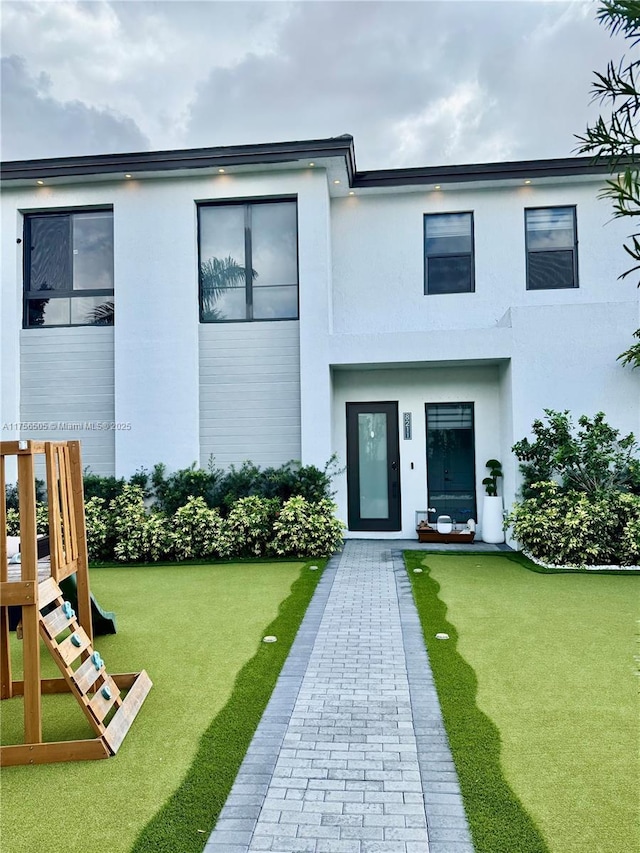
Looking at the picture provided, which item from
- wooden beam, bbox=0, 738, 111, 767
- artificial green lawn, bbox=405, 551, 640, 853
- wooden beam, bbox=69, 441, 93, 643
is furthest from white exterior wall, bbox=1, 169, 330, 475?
wooden beam, bbox=0, 738, 111, 767

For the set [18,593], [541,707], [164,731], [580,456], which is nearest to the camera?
[18,593]

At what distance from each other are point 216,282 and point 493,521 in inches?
255

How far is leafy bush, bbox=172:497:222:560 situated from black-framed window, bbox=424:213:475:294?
5.69 m

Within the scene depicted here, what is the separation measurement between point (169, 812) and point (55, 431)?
335 inches

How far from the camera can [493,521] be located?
9.53m

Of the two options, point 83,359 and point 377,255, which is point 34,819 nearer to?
point 83,359

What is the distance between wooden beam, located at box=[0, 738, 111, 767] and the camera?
315 cm

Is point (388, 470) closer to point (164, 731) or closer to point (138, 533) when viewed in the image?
point (138, 533)

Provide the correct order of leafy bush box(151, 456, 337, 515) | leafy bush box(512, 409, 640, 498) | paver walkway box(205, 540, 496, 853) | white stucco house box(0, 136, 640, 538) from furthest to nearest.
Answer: white stucco house box(0, 136, 640, 538), leafy bush box(151, 456, 337, 515), leafy bush box(512, 409, 640, 498), paver walkway box(205, 540, 496, 853)

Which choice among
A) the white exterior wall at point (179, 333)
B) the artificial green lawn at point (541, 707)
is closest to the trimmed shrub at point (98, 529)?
the white exterior wall at point (179, 333)

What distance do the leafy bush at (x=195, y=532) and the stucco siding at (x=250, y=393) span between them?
3.64 ft

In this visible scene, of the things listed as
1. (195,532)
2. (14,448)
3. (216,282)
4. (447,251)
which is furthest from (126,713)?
(447,251)

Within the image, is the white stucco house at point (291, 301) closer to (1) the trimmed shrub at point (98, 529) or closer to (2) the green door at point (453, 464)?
(2) the green door at point (453, 464)

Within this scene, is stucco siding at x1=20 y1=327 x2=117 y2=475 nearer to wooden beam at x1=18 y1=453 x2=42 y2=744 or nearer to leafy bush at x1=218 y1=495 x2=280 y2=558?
leafy bush at x1=218 y1=495 x2=280 y2=558
